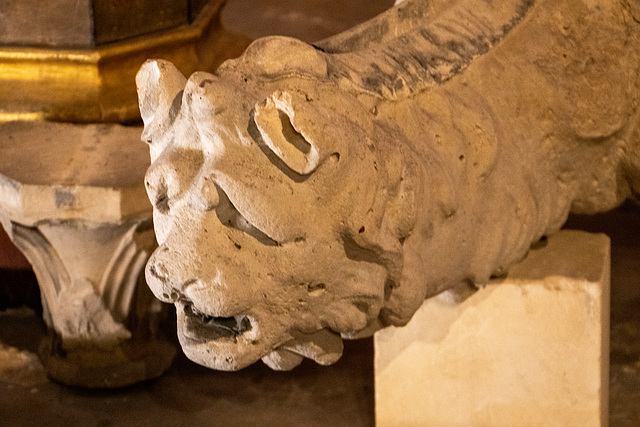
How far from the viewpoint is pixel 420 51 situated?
115cm

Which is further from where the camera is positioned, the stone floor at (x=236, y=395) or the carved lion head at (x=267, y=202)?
the stone floor at (x=236, y=395)

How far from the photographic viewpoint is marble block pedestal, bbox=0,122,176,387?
6.00ft

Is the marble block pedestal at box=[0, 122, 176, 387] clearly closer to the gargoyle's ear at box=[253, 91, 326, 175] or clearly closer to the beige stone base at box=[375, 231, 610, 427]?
the beige stone base at box=[375, 231, 610, 427]

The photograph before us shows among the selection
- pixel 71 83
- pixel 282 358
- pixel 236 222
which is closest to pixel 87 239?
pixel 71 83

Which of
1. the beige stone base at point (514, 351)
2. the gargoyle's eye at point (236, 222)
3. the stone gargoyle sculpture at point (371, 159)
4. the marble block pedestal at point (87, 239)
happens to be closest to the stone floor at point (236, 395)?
the marble block pedestal at point (87, 239)

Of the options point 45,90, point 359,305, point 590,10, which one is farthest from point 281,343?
point 45,90

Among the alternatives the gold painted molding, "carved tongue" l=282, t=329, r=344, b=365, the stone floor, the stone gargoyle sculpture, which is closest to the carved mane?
the stone gargoyle sculpture

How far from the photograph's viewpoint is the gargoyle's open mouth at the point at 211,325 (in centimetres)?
100

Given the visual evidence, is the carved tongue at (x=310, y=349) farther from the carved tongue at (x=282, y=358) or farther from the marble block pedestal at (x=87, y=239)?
the marble block pedestal at (x=87, y=239)

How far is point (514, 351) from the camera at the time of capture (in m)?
1.31

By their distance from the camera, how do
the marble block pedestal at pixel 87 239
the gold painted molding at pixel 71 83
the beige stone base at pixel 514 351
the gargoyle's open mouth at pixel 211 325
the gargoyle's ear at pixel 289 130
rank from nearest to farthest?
the gargoyle's ear at pixel 289 130
the gargoyle's open mouth at pixel 211 325
the beige stone base at pixel 514 351
the marble block pedestal at pixel 87 239
the gold painted molding at pixel 71 83

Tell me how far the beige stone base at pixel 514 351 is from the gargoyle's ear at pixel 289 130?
49 centimetres

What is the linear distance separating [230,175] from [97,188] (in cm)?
98

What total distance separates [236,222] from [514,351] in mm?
575
